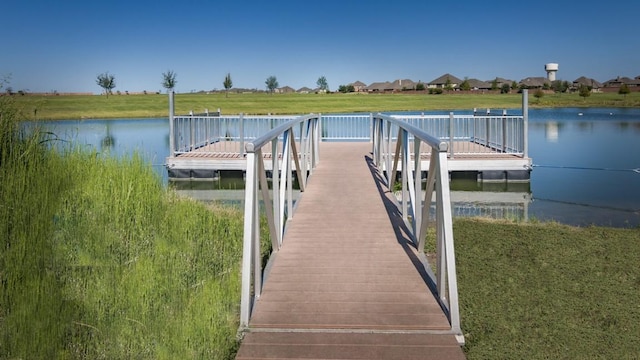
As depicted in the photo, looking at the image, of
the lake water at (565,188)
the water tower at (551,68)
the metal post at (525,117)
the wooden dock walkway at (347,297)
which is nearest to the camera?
the wooden dock walkway at (347,297)

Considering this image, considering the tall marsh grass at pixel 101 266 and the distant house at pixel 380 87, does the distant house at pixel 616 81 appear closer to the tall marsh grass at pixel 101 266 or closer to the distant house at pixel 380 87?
the distant house at pixel 380 87

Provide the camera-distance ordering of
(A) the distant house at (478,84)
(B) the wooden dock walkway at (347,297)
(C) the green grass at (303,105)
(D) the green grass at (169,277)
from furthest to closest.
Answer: (A) the distant house at (478,84) < (C) the green grass at (303,105) < (D) the green grass at (169,277) < (B) the wooden dock walkway at (347,297)

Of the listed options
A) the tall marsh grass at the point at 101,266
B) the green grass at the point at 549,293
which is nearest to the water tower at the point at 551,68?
the green grass at the point at 549,293

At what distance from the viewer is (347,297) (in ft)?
15.2

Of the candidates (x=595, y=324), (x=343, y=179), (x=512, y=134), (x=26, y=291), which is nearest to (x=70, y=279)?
(x=26, y=291)

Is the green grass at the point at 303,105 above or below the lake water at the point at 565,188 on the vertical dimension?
above

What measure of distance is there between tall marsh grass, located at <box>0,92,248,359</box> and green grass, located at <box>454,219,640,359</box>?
195 centimetres

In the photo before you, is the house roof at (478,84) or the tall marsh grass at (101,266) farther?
the house roof at (478,84)

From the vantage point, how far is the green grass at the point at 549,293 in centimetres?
395

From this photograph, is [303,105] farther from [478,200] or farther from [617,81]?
[617,81]

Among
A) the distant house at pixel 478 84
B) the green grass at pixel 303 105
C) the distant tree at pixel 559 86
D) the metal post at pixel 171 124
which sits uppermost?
the distant house at pixel 478 84

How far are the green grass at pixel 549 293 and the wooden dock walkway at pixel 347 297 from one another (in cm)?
40

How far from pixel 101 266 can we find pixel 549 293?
3.96 meters

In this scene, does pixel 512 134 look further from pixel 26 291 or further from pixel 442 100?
pixel 442 100
